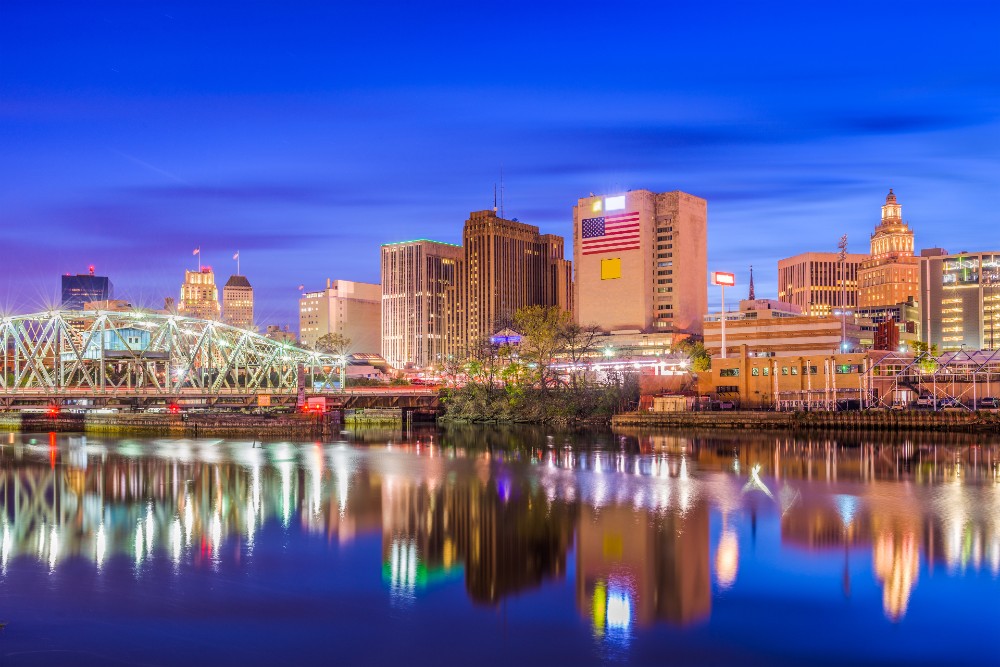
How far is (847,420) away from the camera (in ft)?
282

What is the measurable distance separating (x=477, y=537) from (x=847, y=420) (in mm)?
63785

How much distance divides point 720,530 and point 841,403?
6999 cm

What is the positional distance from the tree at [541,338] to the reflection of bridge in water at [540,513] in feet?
165

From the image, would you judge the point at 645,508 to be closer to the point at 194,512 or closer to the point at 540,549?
the point at 540,549

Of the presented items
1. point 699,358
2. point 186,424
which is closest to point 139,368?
point 186,424

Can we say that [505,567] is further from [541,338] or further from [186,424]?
[541,338]

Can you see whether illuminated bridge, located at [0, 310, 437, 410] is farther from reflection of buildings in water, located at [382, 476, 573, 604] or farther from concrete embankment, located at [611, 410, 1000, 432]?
reflection of buildings in water, located at [382, 476, 573, 604]

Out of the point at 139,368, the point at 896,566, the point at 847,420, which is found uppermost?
the point at 139,368

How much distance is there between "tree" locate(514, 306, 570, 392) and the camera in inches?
4434

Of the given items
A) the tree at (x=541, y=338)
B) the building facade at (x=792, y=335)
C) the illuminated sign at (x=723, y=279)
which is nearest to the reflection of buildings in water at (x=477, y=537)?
the tree at (x=541, y=338)

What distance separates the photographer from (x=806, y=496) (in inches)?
1574

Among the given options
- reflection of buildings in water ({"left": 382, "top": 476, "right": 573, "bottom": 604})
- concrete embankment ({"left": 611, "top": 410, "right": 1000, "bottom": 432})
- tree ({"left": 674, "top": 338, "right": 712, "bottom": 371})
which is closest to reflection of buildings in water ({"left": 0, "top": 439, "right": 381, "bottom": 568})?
reflection of buildings in water ({"left": 382, "top": 476, "right": 573, "bottom": 604})

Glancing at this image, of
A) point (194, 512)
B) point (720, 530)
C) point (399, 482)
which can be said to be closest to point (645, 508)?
point (720, 530)

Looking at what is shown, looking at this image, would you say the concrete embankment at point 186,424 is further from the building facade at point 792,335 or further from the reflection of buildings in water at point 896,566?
the reflection of buildings in water at point 896,566
